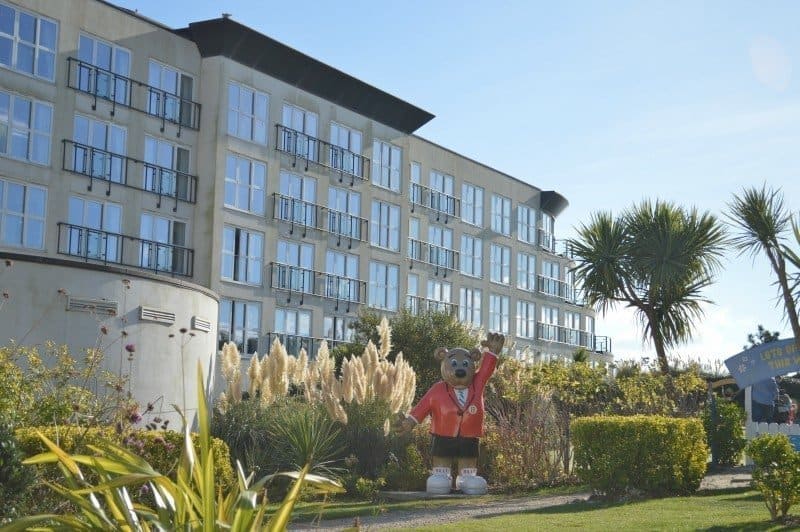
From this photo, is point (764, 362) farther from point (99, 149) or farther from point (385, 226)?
point (385, 226)

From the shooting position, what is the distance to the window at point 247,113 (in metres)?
36.9

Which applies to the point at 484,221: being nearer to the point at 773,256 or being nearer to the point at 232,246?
the point at 232,246

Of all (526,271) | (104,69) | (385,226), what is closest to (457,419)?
(104,69)

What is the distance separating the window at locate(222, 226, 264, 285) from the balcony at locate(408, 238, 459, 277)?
10.3m

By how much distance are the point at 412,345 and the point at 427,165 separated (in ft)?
60.8

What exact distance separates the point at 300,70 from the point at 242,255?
716 cm

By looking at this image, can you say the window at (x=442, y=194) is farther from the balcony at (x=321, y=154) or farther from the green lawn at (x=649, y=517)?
the green lawn at (x=649, y=517)

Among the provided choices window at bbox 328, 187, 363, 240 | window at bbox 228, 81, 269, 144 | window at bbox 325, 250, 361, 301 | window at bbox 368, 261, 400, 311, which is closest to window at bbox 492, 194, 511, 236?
window at bbox 368, 261, 400, 311

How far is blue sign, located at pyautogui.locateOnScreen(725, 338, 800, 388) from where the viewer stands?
63.4 ft

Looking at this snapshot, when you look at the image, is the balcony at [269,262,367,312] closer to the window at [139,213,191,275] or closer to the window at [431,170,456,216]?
the window at [139,213,191,275]

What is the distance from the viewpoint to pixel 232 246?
36812mm

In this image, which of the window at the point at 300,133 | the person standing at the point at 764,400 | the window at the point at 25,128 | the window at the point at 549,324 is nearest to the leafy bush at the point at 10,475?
the person standing at the point at 764,400

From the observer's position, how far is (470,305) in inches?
2040

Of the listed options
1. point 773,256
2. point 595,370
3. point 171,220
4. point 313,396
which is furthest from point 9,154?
point 773,256
